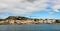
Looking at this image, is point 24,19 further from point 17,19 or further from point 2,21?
point 2,21

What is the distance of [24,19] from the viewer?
650 ft

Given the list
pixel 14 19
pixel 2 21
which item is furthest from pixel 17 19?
pixel 2 21

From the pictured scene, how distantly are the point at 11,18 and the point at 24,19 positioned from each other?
14.7 meters

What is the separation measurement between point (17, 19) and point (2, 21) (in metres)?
16.7

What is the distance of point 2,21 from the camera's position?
19275 cm

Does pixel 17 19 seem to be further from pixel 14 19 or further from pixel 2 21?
pixel 2 21

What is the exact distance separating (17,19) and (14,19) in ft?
15.1

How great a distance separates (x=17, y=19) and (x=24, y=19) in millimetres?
7913

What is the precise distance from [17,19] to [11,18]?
689 cm

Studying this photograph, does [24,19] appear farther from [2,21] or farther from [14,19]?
[2,21]

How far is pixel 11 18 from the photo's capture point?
195 metres

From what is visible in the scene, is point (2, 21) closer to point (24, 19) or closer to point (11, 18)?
point (11, 18)

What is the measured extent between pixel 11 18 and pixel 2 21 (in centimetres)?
1036

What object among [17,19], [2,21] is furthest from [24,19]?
[2,21]
